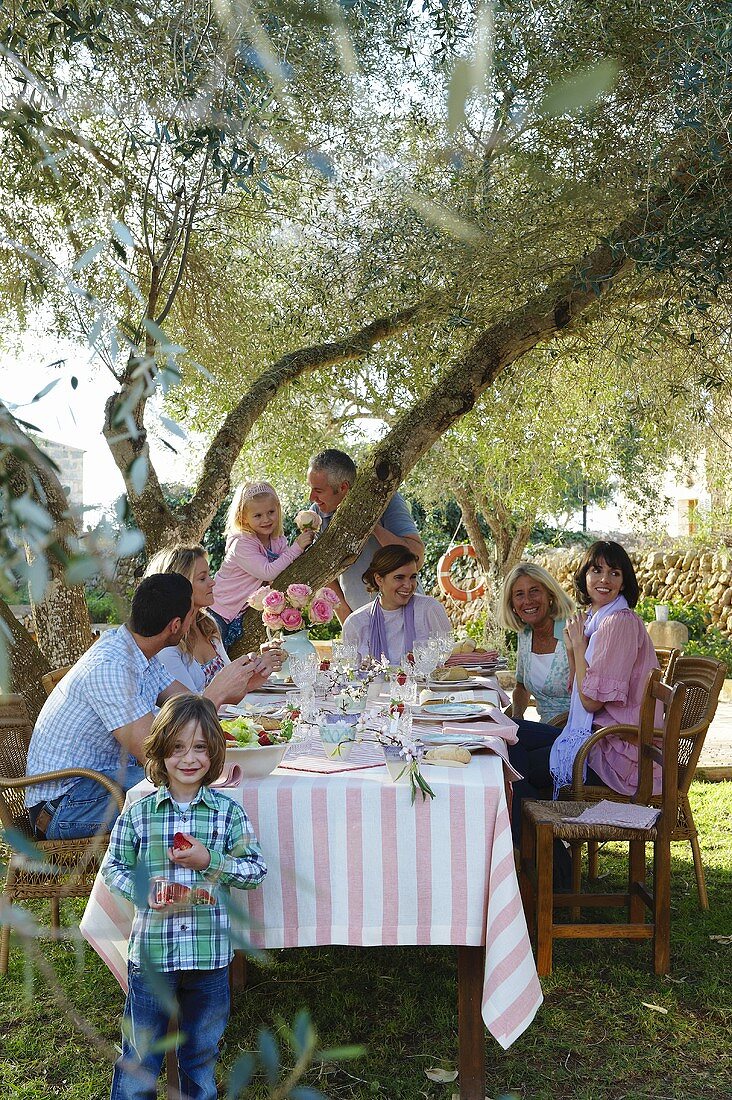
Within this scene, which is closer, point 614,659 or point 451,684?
point 614,659

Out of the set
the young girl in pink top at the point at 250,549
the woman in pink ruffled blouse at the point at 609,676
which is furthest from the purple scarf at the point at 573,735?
the young girl in pink top at the point at 250,549

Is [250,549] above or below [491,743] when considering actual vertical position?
above

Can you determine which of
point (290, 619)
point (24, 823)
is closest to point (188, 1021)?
point (24, 823)

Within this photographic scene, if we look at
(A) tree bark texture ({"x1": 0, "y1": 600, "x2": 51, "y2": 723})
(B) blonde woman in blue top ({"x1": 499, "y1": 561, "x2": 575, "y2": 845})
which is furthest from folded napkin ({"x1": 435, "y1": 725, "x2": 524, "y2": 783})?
(A) tree bark texture ({"x1": 0, "y1": 600, "x2": 51, "y2": 723})

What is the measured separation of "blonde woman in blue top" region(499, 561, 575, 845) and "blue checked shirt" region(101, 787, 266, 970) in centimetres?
255

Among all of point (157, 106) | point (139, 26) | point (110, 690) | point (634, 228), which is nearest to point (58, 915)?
point (110, 690)

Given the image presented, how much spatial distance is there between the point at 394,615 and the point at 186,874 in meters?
2.99

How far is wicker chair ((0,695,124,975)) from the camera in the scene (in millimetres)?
3402

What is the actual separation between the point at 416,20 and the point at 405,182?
1068 mm

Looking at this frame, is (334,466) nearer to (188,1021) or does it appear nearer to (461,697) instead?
(461,697)

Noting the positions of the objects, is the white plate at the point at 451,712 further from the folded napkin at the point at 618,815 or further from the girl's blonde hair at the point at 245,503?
the girl's blonde hair at the point at 245,503

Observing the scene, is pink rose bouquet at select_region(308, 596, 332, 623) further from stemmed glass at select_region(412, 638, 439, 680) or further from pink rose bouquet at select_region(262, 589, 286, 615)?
stemmed glass at select_region(412, 638, 439, 680)

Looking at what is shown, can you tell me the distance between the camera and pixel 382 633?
5.45 metres

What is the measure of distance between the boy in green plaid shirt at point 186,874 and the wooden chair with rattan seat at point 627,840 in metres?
1.43
